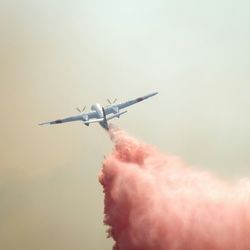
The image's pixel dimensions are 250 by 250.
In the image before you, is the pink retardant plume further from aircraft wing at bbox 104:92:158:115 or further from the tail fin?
aircraft wing at bbox 104:92:158:115

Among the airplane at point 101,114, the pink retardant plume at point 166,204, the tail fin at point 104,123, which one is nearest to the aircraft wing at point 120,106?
the airplane at point 101,114

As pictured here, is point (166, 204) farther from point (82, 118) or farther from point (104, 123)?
point (82, 118)

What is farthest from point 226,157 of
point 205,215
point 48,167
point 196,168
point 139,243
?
point 48,167

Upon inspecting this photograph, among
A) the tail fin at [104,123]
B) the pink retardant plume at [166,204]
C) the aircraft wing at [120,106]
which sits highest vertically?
the aircraft wing at [120,106]

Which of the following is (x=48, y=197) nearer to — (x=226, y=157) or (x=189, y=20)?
(x=226, y=157)

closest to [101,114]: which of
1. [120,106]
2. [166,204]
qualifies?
[120,106]

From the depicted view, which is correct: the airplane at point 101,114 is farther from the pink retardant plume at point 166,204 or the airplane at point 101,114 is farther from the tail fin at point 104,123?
the pink retardant plume at point 166,204

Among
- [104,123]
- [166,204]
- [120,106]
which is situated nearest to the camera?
[166,204]

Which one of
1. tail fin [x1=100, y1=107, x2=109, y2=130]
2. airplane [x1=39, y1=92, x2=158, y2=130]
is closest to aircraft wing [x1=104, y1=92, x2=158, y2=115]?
airplane [x1=39, y1=92, x2=158, y2=130]
